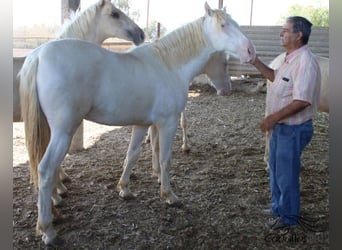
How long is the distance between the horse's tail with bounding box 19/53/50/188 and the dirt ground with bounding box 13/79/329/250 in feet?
2.13

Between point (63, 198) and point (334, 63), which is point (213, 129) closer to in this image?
point (63, 198)

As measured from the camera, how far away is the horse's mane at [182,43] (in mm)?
3133

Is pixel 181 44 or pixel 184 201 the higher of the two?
pixel 181 44

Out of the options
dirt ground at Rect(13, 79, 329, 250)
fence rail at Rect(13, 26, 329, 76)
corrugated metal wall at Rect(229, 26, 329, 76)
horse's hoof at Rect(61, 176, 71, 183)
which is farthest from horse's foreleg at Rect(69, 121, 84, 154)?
corrugated metal wall at Rect(229, 26, 329, 76)

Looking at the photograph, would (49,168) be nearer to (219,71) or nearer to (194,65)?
(194,65)

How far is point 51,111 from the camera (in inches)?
90.5

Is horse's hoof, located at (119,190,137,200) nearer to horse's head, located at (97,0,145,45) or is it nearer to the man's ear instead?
horse's head, located at (97,0,145,45)

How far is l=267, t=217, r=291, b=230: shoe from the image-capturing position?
2.81m

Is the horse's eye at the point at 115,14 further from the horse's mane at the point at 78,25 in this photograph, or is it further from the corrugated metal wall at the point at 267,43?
the corrugated metal wall at the point at 267,43

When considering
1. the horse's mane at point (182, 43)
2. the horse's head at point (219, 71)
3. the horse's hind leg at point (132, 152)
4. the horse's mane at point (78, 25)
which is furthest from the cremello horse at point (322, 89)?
the horse's mane at point (78, 25)

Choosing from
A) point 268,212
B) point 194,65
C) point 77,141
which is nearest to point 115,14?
point 194,65

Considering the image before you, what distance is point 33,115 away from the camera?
7.57 ft

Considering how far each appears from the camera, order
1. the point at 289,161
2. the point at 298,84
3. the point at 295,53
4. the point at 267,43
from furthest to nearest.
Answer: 1. the point at 267,43
2. the point at 289,161
3. the point at 295,53
4. the point at 298,84

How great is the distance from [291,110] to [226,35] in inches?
38.8
